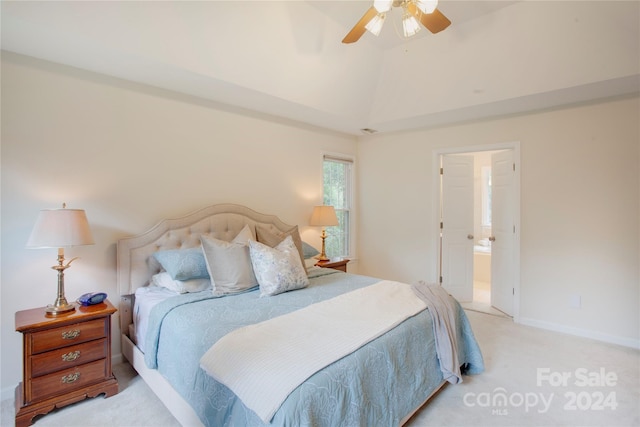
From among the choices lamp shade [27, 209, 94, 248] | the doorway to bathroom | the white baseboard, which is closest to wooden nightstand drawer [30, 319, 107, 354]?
lamp shade [27, 209, 94, 248]

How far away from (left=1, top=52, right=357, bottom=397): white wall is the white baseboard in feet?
11.4

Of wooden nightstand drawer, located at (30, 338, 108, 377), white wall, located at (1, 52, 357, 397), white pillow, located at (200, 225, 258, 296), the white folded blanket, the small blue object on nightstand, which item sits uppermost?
white wall, located at (1, 52, 357, 397)

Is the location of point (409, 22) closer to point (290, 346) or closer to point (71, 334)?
point (290, 346)

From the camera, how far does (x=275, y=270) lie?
255 centimetres

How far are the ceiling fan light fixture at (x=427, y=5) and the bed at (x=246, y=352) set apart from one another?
75.6 inches

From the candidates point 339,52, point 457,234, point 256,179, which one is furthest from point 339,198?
point 339,52

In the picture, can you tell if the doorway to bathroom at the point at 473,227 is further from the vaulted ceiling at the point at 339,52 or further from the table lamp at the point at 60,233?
the table lamp at the point at 60,233

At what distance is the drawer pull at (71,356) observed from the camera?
2089 mm

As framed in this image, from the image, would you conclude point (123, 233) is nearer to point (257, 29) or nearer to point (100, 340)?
point (100, 340)

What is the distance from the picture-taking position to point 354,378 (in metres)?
1.50

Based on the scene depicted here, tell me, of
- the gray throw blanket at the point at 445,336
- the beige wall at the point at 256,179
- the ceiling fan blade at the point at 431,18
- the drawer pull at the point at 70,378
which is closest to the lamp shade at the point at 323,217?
the beige wall at the point at 256,179

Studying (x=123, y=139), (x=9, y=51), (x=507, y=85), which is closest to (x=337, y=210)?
(x=507, y=85)

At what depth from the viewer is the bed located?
55.4 inches

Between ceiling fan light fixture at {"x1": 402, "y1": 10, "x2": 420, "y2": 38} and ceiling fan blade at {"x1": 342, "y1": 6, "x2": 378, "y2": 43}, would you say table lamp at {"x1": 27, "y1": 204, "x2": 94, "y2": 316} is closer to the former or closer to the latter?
ceiling fan blade at {"x1": 342, "y1": 6, "x2": 378, "y2": 43}
